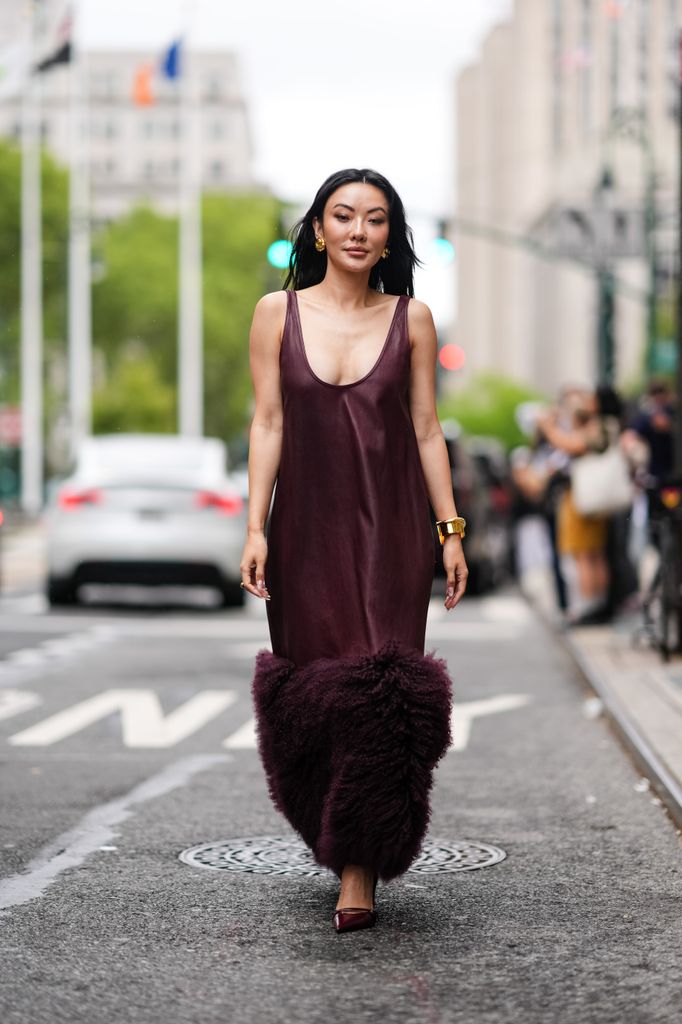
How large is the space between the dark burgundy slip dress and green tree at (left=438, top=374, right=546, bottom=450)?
125 metres

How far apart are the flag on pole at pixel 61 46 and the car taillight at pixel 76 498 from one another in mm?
24575

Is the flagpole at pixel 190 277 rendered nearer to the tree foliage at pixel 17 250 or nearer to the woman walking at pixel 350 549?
the tree foliage at pixel 17 250

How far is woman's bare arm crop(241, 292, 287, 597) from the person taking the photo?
5.25 meters

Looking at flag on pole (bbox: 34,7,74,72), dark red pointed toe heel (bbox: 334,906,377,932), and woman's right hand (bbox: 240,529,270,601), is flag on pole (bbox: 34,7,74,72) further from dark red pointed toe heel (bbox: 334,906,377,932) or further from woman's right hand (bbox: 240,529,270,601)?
dark red pointed toe heel (bbox: 334,906,377,932)

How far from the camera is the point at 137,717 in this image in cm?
980

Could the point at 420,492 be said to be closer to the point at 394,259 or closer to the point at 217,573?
the point at 394,259

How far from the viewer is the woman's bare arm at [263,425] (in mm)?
5246

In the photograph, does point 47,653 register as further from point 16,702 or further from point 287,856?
point 287,856

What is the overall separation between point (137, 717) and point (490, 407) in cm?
12405

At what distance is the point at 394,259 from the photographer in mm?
5477

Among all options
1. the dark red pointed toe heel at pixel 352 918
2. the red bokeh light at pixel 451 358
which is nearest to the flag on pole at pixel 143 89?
the red bokeh light at pixel 451 358

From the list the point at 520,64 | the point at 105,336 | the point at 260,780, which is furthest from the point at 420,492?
the point at 520,64

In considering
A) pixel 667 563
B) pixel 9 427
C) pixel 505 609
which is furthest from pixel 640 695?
pixel 9 427

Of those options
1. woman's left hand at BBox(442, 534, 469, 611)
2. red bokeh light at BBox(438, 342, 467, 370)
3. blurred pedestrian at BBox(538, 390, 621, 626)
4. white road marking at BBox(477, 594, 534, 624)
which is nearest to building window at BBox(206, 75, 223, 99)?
red bokeh light at BBox(438, 342, 467, 370)
